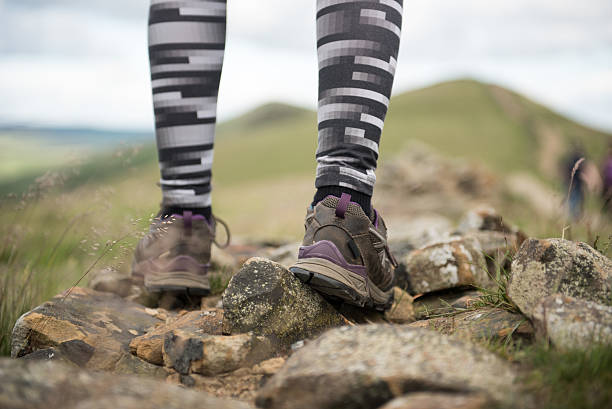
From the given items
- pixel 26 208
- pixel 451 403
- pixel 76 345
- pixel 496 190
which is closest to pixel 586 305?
pixel 451 403

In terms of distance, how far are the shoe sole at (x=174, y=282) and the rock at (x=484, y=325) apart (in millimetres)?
910

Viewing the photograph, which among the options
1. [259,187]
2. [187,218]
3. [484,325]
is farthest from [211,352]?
[259,187]

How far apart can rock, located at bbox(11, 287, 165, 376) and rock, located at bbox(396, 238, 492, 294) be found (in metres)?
1.18

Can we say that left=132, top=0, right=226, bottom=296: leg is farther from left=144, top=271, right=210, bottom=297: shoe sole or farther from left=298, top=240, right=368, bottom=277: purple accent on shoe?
left=298, top=240, right=368, bottom=277: purple accent on shoe

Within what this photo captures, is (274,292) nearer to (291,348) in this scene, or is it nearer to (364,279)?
(291,348)

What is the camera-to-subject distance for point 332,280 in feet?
4.99

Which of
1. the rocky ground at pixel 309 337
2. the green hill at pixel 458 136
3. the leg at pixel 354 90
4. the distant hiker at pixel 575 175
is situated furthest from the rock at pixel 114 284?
the green hill at pixel 458 136

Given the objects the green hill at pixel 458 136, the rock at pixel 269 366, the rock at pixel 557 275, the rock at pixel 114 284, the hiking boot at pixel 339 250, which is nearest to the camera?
the rock at pixel 269 366

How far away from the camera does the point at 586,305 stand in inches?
48.3

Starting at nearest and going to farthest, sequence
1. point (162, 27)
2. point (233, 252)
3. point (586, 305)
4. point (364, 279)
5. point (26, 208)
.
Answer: point (586, 305) → point (364, 279) → point (162, 27) → point (26, 208) → point (233, 252)

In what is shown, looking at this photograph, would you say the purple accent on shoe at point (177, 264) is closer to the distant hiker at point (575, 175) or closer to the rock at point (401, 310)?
the rock at point (401, 310)

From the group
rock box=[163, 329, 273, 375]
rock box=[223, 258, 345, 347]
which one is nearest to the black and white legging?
rock box=[223, 258, 345, 347]

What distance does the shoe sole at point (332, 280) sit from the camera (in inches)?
60.2

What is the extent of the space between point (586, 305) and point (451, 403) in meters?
0.56
